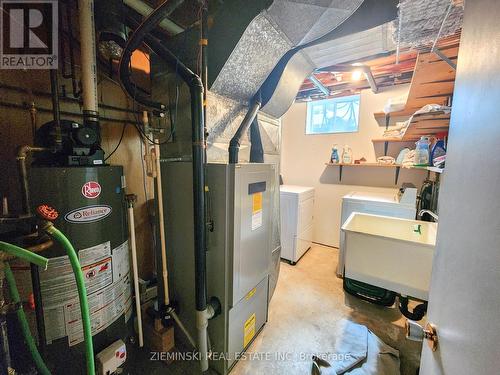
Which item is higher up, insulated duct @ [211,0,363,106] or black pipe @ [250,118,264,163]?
insulated duct @ [211,0,363,106]

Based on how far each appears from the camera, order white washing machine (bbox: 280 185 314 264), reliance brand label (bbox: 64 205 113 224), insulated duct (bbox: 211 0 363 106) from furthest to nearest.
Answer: white washing machine (bbox: 280 185 314 264) → insulated duct (bbox: 211 0 363 106) → reliance brand label (bbox: 64 205 113 224)

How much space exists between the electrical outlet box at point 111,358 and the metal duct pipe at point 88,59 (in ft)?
4.01

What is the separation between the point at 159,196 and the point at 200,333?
95cm

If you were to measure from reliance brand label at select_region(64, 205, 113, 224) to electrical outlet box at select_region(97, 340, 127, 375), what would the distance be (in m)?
0.71

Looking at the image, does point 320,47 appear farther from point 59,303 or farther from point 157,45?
point 59,303

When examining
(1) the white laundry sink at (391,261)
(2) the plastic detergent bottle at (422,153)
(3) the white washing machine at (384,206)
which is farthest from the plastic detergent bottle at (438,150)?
(1) the white laundry sink at (391,261)

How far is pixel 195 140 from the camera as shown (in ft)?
4.07

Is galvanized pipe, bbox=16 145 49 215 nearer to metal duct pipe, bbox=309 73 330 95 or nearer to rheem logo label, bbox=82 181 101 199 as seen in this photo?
rheem logo label, bbox=82 181 101 199

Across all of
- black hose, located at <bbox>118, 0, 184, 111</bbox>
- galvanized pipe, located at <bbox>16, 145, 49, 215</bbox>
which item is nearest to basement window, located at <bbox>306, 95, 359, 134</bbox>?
black hose, located at <bbox>118, 0, 184, 111</bbox>

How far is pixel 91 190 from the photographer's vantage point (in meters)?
1.00

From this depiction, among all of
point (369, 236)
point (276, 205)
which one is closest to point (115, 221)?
point (276, 205)

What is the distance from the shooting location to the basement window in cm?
320

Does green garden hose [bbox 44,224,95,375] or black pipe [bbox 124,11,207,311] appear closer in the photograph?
green garden hose [bbox 44,224,95,375]

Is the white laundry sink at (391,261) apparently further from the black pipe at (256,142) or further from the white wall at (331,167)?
the white wall at (331,167)
